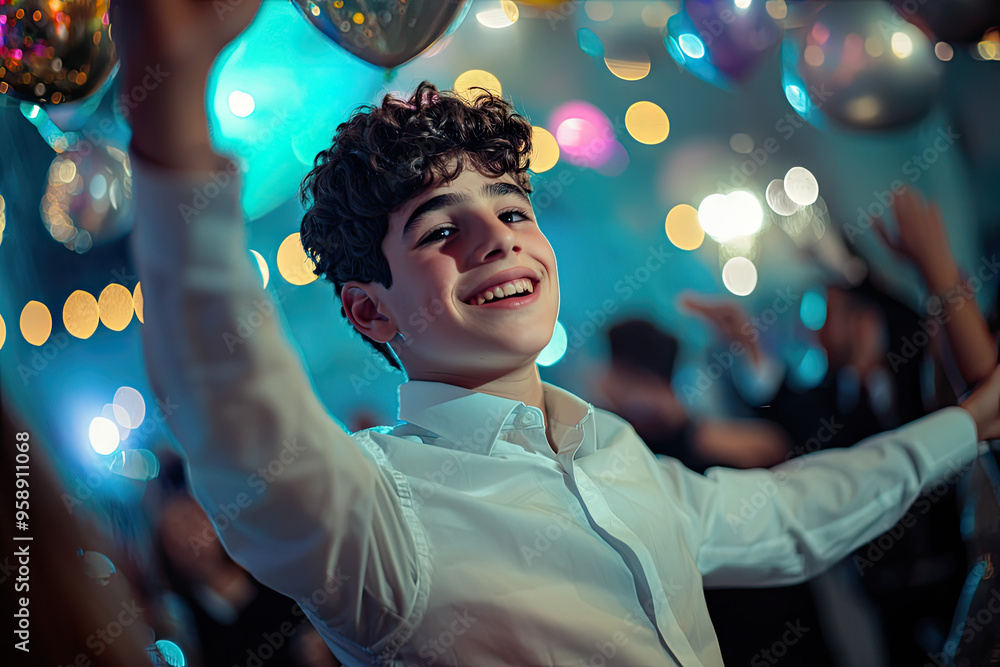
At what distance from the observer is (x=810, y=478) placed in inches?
33.1

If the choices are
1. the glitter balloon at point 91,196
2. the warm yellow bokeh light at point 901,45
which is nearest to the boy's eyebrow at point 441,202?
the glitter balloon at point 91,196

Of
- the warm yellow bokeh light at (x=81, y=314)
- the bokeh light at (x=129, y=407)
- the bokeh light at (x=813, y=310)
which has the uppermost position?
the bokeh light at (x=813, y=310)

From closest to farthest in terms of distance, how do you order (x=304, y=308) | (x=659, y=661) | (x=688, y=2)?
(x=659, y=661) → (x=304, y=308) → (x=688, y=2)

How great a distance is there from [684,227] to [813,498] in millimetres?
360

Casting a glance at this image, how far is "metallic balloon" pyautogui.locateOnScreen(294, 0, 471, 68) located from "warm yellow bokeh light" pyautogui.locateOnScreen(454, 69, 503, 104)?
57 mm

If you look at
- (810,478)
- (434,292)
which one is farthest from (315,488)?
(810,478)

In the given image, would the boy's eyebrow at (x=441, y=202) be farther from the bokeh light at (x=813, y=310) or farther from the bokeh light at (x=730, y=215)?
the bokeh light at (x=813, y=310)

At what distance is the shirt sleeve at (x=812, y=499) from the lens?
81cm

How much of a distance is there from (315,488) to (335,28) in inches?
19.0

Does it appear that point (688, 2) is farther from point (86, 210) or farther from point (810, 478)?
point (86, 210)

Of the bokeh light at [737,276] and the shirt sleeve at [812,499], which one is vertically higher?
the bokeh light at [737,276]

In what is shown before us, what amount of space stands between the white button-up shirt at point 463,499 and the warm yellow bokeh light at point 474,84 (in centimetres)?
34

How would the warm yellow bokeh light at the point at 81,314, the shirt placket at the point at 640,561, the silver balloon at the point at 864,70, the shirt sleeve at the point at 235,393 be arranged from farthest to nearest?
1. the silver balloon at the point at 864,70
2. the warm yellow bokeh light at the point at 81,314
3. the shirt placket at the point at 640,561
4. the shirt sleeve at the point at 235,393

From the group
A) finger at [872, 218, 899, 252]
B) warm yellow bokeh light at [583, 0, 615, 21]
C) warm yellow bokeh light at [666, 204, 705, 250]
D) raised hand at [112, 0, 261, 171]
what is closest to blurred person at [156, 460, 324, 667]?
raised hand at [112, 0, 261, 171]
